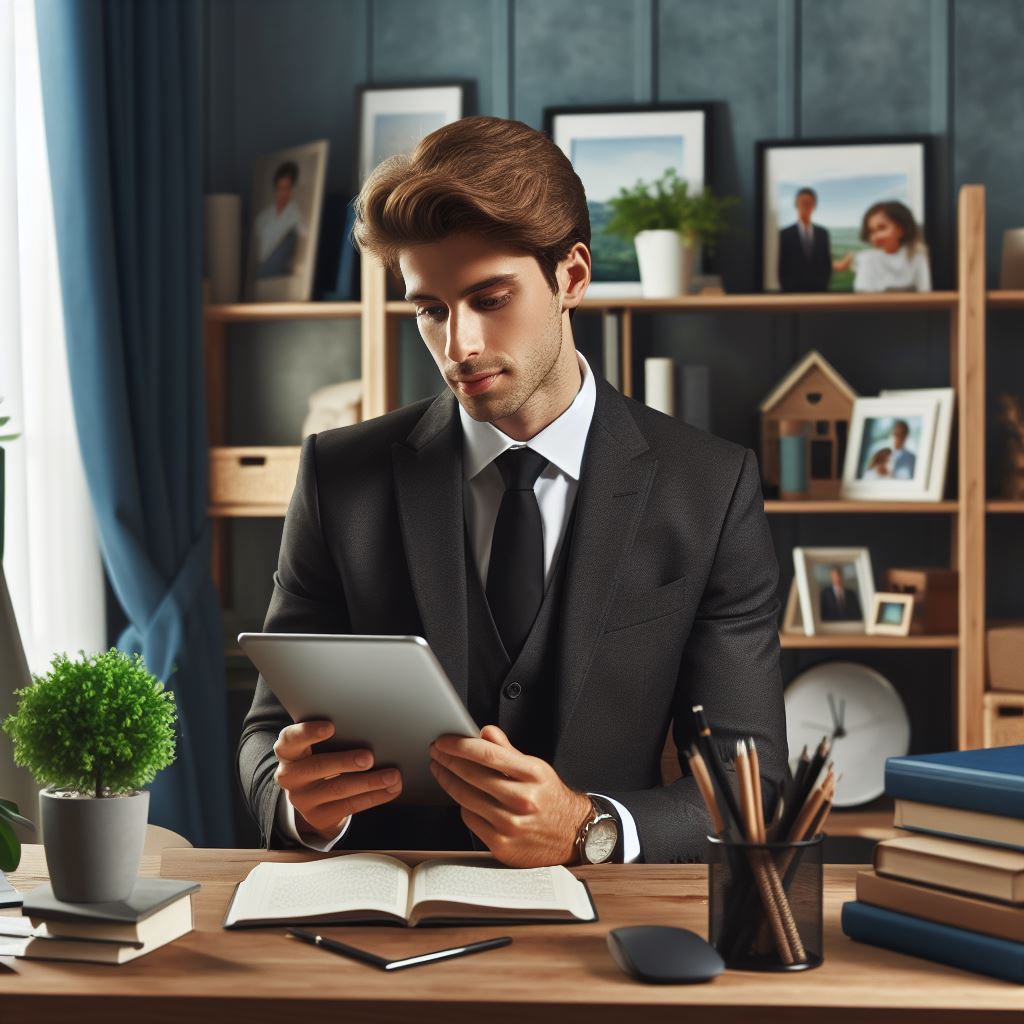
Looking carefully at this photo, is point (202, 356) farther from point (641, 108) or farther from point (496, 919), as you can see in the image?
point (496, 919)

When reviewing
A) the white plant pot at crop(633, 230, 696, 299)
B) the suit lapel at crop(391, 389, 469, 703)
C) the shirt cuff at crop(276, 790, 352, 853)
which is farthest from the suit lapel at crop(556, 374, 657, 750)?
the white plant pot at crop(633, 230, 696, 299)

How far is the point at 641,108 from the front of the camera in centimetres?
347

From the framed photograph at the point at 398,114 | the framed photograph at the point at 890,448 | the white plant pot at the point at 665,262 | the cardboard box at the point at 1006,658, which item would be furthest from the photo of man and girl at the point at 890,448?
the framed photograph at the point at 398,114

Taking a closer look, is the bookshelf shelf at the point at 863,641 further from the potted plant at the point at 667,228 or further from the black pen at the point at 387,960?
the black pen at the point at 387,960

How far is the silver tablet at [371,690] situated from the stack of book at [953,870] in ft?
1.26

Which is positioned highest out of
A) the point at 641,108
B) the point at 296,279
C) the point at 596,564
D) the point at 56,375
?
the point at 641,108

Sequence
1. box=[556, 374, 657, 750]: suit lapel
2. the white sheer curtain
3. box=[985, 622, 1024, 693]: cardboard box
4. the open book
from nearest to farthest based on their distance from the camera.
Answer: the open book, box=[556, 374, 657, 750]: suit lapel, the white sheer curtain, box=[985, 622, 1024, 693]: cardboard box

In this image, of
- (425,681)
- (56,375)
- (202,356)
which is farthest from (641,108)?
(425,681)

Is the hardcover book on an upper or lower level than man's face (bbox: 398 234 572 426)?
lower

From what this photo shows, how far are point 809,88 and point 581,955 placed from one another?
3018 mm

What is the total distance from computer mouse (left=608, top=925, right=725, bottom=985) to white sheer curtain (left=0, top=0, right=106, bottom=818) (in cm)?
202

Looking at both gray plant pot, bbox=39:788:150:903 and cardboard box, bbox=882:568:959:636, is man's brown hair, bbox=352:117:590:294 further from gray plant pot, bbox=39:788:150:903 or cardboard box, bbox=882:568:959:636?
cardboard box, bbox=882:568:959:636

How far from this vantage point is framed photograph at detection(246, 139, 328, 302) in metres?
3.43

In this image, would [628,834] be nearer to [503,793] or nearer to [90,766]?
[503,793]
